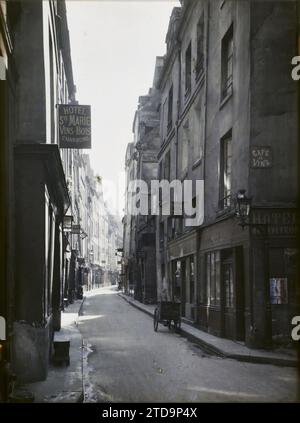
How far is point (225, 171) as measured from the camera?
16.9 meters

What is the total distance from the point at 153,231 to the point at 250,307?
21440 millimetres

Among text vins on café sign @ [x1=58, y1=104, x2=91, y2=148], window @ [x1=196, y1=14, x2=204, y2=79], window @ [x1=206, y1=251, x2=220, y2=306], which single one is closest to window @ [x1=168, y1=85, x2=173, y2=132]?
window @ [x1=196, y1=14, x2=204, y2=79]

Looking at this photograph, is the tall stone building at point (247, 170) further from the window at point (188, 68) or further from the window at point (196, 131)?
the window at point (188, 68)

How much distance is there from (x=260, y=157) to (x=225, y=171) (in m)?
3.06

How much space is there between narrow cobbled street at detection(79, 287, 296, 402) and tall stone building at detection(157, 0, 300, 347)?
2.12 metres

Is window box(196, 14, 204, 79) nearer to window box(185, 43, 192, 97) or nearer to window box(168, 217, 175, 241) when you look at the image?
window box(185, 43, 192, 97)

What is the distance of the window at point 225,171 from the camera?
53.9 ft

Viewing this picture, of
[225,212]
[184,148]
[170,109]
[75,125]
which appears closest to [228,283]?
[225,212]

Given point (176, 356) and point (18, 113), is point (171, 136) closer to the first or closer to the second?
point (176, 356)

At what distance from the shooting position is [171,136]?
27.4m

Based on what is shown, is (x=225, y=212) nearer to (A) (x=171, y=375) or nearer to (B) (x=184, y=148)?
(A) (x=171, y=375)

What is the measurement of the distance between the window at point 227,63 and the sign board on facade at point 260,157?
137 inches
